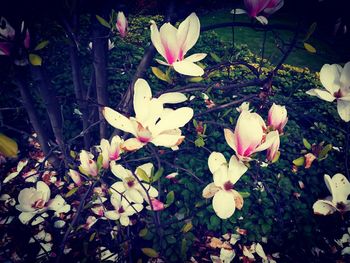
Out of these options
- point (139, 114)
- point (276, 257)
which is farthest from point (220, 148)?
point (139, 114)

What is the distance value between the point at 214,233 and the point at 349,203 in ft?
3.44

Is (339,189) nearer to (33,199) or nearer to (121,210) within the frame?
(121,210)

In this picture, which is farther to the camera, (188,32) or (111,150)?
(111,150)

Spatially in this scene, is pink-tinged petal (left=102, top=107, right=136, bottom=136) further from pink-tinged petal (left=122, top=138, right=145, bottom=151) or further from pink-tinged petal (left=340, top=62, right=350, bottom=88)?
pink-tinged petal (left=340, top=62, right=350, bottom=88)

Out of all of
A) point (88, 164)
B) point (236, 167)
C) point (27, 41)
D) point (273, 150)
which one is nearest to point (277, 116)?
point (273, 150)

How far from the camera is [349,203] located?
30.1 inches

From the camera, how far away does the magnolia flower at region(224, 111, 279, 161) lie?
566mm

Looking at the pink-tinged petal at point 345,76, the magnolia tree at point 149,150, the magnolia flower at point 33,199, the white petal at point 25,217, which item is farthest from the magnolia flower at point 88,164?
the pink-tinged petal at point 345,76

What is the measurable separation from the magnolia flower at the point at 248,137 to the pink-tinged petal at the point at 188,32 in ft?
0.72

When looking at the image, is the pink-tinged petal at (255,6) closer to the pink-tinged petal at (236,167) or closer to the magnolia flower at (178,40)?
the magnolia flower at (178,40)

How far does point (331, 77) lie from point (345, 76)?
4 cm

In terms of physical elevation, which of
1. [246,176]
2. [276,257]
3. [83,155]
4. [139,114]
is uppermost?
[139,114]

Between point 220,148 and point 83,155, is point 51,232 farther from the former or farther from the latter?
point 220,148

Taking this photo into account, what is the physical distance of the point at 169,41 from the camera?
606 millimetres
